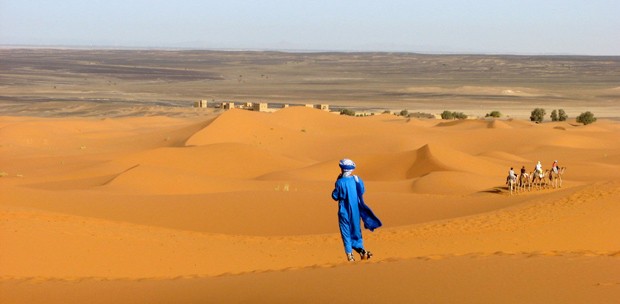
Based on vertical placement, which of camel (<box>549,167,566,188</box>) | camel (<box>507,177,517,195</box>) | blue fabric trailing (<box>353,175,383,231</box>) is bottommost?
camel (<box>549,167,566,188</box>)

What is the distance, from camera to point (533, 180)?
81.6 ft

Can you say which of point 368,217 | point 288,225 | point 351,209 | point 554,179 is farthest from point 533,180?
point 351,209

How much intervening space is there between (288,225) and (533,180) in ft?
30.8

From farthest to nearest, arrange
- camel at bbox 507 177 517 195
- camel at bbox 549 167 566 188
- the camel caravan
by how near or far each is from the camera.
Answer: camel at bbox 549 167 566 188, the camel caravan, camel at bbox 507 177 517 195

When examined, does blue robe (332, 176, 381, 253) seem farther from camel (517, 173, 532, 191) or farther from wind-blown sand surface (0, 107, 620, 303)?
camel (517, 173, 532, 191)

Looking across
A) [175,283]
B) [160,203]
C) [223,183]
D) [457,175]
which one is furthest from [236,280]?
[457,175]

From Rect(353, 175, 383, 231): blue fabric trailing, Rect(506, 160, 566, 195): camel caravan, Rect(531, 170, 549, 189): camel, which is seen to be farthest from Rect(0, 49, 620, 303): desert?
Rect(531, 170, 549, 189): camel

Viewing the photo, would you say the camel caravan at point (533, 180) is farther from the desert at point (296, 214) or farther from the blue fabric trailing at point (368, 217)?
the blue fabric trailing at point (368, 217)

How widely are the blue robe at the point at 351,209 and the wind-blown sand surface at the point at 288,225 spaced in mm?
481

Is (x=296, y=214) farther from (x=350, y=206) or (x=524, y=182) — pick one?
(x=350, y=206)

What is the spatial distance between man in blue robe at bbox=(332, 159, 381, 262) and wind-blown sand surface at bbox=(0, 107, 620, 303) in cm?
48

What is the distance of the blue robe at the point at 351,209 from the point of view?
10609 mm

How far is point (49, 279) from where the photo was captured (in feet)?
35.2

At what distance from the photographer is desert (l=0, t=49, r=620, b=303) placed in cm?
941
